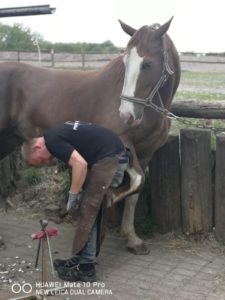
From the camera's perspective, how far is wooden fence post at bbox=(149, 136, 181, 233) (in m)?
5.69

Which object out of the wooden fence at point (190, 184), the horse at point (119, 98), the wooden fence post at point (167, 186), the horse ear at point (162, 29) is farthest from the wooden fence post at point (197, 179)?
the horse ear at point (162, 29)

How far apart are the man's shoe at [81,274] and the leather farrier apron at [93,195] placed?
19cm

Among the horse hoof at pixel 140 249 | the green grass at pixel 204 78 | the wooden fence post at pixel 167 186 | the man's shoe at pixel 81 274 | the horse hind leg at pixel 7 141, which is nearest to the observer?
the man's shoe at pixel 81 274

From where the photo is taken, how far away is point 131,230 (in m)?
5.52

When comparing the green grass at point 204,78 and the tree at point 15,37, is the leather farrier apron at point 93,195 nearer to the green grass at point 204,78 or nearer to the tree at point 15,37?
the green grass at point 204,78

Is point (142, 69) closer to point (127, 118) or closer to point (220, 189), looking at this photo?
point (127, 118)

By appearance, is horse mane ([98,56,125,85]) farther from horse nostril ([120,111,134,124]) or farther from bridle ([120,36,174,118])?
horse nostril ([120,111,134,124])

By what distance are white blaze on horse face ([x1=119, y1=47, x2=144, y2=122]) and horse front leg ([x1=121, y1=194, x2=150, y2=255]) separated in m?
1.02

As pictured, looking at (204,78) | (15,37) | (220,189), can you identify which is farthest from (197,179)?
(15,37)

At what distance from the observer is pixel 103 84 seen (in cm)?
539

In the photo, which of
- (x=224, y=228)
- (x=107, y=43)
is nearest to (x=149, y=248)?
(x=224, y=228)

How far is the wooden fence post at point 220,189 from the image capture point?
5.37m

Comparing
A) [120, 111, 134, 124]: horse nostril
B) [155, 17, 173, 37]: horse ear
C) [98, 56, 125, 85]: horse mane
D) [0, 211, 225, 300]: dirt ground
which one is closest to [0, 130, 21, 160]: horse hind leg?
[0, 211, 225, 300]: dirt ground

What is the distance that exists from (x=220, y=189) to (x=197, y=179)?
0.26 metres
